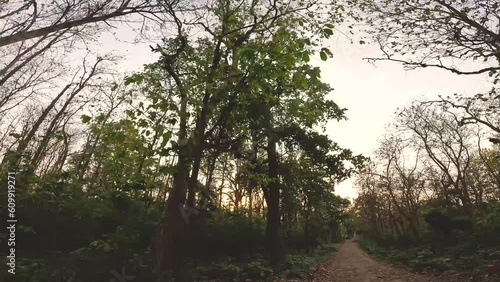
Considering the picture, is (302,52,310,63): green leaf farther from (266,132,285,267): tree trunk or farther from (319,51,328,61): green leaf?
(266,132,285,267): tree trunk

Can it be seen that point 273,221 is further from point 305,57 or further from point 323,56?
point 323,56

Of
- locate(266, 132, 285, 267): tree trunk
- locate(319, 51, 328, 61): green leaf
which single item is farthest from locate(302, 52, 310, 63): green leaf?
locate(266, 132, 285, 267): tree trunk

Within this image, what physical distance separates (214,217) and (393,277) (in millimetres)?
9307

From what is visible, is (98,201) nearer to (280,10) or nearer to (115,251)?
(115,251)

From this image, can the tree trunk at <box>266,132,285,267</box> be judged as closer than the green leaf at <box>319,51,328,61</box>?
No

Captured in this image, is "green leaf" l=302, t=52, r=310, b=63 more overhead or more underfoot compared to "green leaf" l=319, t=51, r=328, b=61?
more overhead

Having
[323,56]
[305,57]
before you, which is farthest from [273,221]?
[323,56]

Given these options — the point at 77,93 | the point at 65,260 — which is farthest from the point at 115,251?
the point at 77,93

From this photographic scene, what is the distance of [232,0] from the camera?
6.42m

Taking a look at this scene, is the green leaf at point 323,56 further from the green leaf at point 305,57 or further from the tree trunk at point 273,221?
the tree trunk at point 273,221

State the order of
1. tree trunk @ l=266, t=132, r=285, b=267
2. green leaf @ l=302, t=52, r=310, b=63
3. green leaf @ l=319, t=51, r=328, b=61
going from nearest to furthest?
green leaf @ l=319, t=51, r=328, b=61 < green leaf @ l=302, t=52, r=310, b=63 < tree trunk @ l=266, t=132, r=285, b=267

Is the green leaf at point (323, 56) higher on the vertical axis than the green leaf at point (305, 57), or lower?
lower

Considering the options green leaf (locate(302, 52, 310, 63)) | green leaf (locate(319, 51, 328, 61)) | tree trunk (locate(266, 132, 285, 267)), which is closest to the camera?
green leaf (locate(319, 51, 328, 61))

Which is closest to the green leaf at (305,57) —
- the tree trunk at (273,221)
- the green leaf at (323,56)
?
the green leaf at (323,56)
